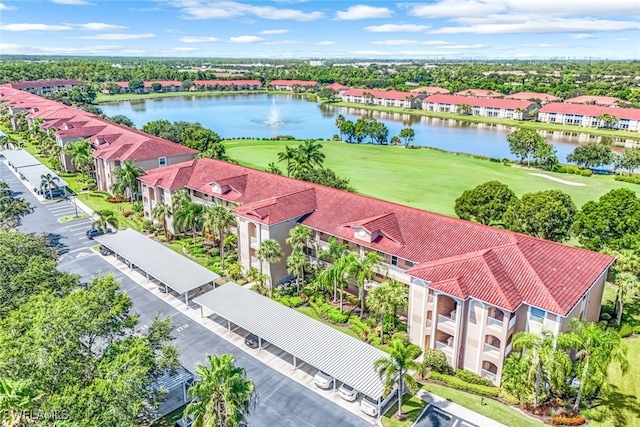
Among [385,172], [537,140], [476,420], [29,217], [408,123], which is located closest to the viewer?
[476,420]

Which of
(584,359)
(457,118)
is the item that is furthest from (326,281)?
(457,118)

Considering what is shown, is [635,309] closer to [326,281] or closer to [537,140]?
[326,281]

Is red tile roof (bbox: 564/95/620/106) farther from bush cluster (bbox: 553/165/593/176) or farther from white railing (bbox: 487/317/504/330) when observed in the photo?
white railing (bbox: 487/317/504/330)

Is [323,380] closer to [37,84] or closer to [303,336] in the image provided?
[303,336]

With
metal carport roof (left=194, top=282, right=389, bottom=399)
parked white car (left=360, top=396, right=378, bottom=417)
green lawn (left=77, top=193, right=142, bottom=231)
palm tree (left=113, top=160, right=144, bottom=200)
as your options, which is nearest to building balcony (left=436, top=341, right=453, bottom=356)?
metal carport roof (left=194, top=282, right=389, bottom=399)

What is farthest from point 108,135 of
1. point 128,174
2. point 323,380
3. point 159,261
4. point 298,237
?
point 323,380

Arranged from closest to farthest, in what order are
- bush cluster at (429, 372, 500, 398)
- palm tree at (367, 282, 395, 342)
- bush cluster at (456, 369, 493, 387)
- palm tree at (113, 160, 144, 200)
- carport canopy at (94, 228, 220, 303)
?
bush cluster at (429, 372, 500, 398) < bush cluster at (456, 369, 493, 387) < palm tree at (367, 282, 395, 342) < carport canopy at (94, 228, 220, 303) < palm tree at (113, 160, 144, 200)
